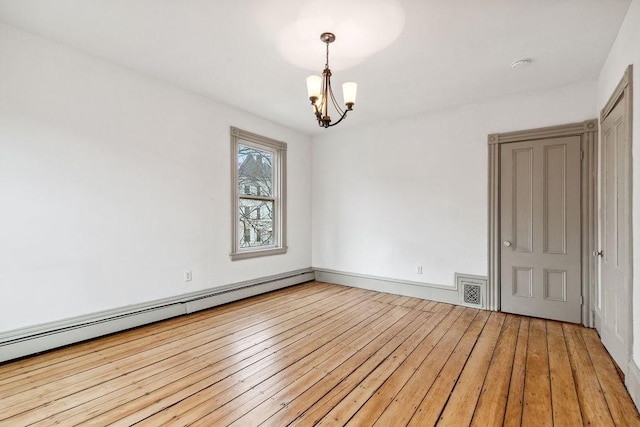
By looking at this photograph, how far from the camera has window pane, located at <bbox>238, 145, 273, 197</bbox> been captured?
182 inches

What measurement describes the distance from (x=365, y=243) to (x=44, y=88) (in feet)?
14.1

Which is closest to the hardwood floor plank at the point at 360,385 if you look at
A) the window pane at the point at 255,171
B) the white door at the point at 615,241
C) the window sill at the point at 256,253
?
the white door at the point at 615,241

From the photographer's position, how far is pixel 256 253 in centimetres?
467

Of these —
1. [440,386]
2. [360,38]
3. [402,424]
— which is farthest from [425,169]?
[402,424]

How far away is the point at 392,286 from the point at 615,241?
274 cm

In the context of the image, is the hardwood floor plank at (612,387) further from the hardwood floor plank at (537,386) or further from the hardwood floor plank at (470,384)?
the hardwood floor plank at (470,384)

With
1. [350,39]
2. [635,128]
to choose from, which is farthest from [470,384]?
[350,39]

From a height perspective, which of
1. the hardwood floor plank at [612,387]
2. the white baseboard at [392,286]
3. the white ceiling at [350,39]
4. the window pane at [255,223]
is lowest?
the hardwood floor plank at [612,387]

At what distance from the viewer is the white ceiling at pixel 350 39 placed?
90.1 inches

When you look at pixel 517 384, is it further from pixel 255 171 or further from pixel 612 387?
pixel 255 171

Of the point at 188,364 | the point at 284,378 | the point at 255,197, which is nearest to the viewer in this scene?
the point at 284,378

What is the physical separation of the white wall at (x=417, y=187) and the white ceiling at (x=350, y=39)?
354 millimetres

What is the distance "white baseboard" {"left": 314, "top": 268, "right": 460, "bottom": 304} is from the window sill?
966 millimetres

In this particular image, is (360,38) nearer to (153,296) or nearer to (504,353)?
(504,353)
